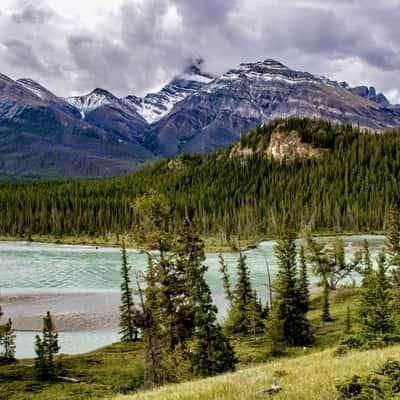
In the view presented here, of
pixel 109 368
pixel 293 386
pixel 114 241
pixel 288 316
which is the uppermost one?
pixel 114 241

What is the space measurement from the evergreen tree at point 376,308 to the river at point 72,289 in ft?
91.1

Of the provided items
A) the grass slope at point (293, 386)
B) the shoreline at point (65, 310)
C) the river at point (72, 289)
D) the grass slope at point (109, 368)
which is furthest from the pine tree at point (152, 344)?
the shoreline at point (65, 310)

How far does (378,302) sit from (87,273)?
6822cm

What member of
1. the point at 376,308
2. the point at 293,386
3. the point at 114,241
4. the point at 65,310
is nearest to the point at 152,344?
the point at 376,308

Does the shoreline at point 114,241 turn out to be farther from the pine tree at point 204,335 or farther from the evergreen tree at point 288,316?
the pine tree at point 204,335

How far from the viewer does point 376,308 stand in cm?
2775

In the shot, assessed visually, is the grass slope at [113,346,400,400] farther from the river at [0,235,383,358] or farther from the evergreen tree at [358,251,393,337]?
the river at [0,235,383,358]

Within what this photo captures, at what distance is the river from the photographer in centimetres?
5048

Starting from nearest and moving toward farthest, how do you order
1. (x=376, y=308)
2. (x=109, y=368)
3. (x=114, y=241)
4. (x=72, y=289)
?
(x=376, y=308), (x=109, y=368), (x=72, y=289), (x=114, y=241)

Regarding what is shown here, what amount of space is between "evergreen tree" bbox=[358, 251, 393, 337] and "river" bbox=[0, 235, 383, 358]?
2778 cm

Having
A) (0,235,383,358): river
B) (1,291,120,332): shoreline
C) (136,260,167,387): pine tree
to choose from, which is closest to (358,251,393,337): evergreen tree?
(136,260,167,387): pine tree

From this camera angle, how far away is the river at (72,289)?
5048 cm

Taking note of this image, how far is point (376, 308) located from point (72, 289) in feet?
184

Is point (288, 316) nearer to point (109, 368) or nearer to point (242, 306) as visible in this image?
point (242, 306)
